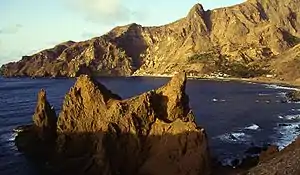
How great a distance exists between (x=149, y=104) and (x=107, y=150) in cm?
1012

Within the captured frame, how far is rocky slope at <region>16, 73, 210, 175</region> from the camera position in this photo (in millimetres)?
61562

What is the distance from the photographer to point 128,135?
219 feet

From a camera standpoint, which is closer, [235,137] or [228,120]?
[235,137]

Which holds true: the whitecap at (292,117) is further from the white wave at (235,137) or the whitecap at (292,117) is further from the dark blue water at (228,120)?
the white wave at (235,137)

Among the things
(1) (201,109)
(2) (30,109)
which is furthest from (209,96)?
(2) (30,109)

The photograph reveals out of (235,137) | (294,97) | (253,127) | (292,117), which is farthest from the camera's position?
(294,97)

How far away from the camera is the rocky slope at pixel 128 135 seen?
202 feet

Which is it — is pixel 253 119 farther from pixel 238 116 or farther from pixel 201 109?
pixel 201 109

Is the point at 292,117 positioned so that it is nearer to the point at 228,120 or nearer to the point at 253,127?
the point at 228,120

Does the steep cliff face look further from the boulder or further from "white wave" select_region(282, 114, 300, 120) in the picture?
"white wave" select_region(282, 114, 300, 120)

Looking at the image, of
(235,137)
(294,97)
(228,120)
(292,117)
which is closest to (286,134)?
(235,137)

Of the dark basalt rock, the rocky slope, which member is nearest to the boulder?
the rocky slope

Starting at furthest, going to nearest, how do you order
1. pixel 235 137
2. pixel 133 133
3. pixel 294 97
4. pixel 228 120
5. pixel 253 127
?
pixel 294 97, pixel 228 120, pixel 253 127, pixel 235 137, pixel 133 133

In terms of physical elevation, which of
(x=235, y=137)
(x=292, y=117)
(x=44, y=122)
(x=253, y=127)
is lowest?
(x=292, y=117)
